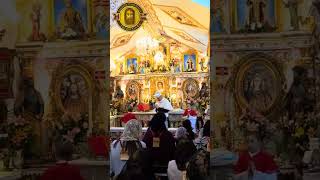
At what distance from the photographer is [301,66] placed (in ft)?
20.1

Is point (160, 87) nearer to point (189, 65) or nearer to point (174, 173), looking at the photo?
point (189, 65)

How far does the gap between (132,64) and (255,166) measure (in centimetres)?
1912

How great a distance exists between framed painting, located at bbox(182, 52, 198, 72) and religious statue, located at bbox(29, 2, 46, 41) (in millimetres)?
17696

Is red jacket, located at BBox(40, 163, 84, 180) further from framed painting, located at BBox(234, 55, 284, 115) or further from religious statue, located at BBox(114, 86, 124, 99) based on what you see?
religious statue, located at BBox(114, 86, 124, 99)

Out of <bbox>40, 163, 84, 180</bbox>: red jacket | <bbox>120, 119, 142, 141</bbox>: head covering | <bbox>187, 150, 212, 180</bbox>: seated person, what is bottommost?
<bbox>187, 150, 212, 180</bbox>: seated person

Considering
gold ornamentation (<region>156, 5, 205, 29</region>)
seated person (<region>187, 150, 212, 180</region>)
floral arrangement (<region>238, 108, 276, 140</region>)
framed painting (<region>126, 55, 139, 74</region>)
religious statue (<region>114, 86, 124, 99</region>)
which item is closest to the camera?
floral arrangement (<region>238, 108, 276, 140</region>)

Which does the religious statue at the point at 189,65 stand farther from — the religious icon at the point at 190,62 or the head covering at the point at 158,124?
the head covering at the point at 158,124

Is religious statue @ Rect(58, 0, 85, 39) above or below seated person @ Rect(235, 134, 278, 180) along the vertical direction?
above

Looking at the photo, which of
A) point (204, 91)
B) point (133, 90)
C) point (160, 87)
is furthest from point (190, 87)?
point (133, 90)

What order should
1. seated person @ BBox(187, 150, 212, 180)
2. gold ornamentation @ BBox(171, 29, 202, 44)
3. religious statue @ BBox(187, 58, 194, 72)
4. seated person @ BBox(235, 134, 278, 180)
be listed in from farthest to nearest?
religious statue @ BBox(187, 58, 194, 72)
gold ornamentation @ BBox(171, 29, 202, 44)
seated person @ BBox(187, 150, 212, 180)
seated person @ BBox(235, 134, 278, 180)

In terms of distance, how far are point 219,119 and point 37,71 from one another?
265 cm

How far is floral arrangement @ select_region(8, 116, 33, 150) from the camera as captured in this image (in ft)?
21.5

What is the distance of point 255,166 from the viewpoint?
608cm

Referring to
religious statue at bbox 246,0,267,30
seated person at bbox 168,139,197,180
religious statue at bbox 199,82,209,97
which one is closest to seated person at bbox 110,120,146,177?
seated person at bbox 168,139,197,180
